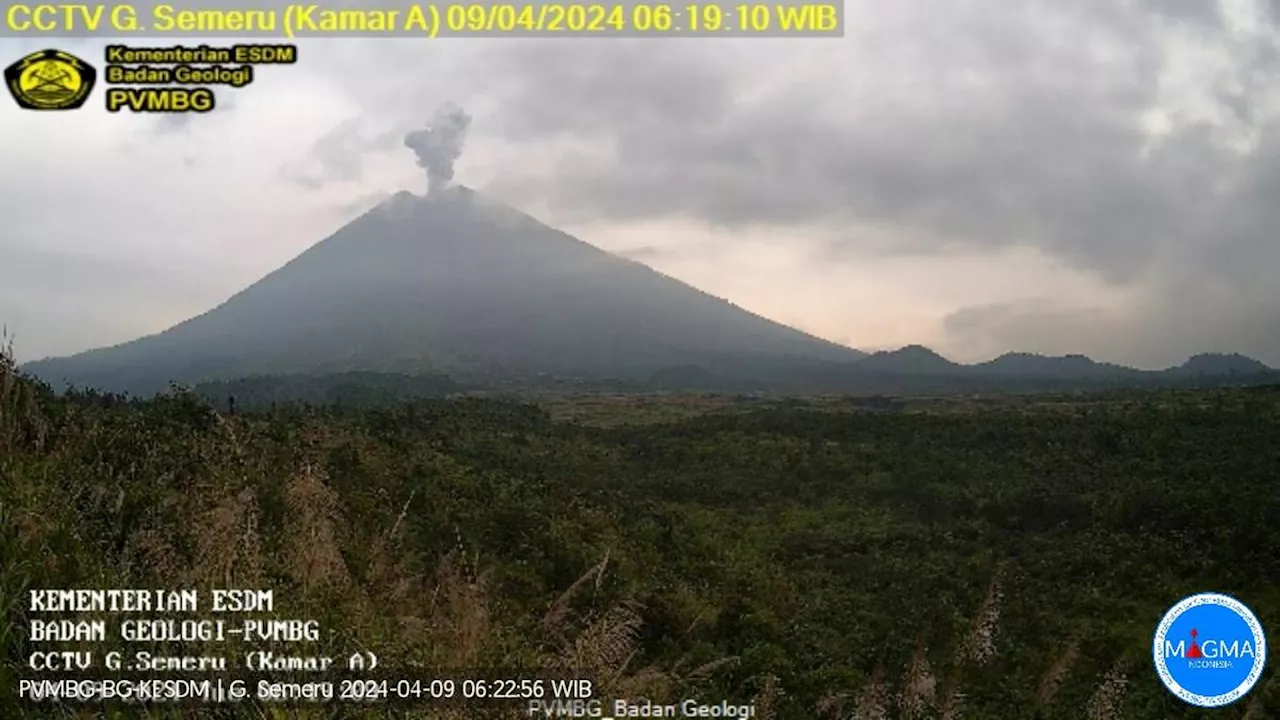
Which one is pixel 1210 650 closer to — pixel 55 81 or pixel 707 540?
pixel 55 81

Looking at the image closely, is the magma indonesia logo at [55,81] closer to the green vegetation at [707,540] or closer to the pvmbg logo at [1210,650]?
the green vegetation at [707,540]

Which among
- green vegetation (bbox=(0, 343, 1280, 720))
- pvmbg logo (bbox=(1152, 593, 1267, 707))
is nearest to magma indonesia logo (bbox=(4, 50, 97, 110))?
green vegetation (bbox=(0, 343, 1280, 720))

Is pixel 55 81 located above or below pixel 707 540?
above

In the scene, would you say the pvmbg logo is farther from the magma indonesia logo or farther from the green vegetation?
the magma indonesia logo

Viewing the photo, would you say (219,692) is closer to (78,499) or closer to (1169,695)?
(78,499)

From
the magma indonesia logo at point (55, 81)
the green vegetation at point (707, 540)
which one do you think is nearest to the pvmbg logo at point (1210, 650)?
the green vegetation at point (707, 540)

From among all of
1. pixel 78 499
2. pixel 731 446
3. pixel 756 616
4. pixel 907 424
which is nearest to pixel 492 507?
pixel 756 616

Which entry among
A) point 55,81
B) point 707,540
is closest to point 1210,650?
point 55,81
